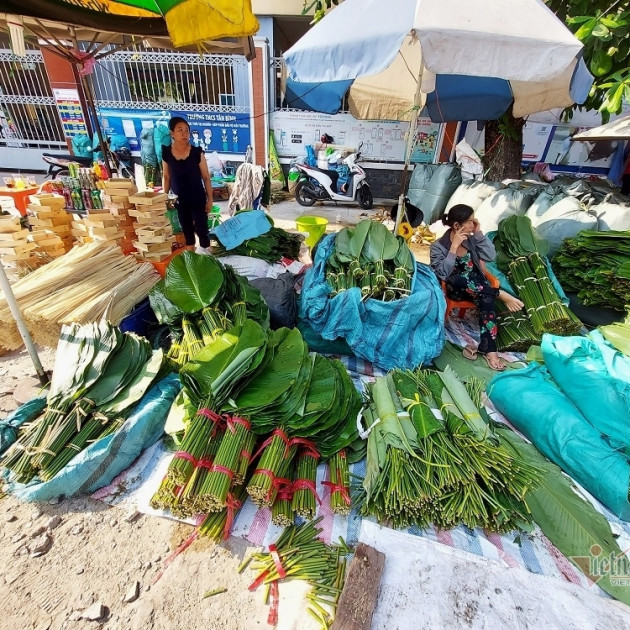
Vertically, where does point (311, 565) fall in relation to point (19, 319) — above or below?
below

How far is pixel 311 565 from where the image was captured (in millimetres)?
1546

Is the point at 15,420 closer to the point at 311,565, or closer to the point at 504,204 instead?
the point at 311,565

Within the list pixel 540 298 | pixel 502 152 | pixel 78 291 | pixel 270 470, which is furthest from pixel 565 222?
pixel 78 291

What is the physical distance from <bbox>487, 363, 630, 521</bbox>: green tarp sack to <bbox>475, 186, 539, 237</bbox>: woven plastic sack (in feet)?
11.2

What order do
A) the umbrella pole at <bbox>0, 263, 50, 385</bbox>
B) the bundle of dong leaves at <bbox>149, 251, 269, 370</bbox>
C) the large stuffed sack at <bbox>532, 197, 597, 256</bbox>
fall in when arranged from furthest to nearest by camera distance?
the large stuffed sack at <bbox>532, 197, 597, 256</bbox>, the bundle of dong leaves at <bbox>149, 251, 269, 370</bbox>, the umbrella pole at <bbox>0, 263, 50, 385</bbox>

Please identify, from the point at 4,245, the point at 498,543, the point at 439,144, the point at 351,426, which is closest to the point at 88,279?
the point at 4,245

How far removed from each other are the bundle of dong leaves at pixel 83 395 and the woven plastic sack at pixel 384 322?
1.30 meters

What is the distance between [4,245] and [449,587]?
4.33 meters

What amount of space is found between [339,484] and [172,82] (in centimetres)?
1154

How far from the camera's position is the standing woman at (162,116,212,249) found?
4027 mm


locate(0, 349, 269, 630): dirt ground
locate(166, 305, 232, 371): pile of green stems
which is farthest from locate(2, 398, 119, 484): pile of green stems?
locate(166, 305, 232, 371): pile of green stems

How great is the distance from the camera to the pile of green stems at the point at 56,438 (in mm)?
1720

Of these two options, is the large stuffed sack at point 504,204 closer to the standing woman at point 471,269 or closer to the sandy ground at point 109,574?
the standing woman at point 471,269

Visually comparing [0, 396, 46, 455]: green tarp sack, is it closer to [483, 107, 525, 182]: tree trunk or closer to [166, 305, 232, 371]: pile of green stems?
[166, 305, 232, 371]: pile of green stems
